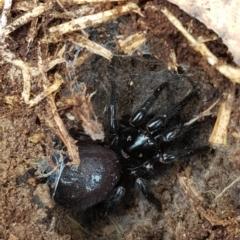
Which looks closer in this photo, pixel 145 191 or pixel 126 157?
pixel 145 191

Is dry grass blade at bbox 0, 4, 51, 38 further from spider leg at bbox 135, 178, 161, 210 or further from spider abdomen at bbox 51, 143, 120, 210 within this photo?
spider leg at bbox 135, 178, 161, 210

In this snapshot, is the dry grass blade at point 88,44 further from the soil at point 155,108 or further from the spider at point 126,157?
the spider at point 126,157

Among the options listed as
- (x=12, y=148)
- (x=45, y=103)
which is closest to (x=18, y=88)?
(x=45, y=103)

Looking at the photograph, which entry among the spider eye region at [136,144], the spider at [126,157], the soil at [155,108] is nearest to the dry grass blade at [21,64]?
the soil at [155,108]

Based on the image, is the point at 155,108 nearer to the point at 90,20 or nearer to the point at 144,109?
the point at 144,109

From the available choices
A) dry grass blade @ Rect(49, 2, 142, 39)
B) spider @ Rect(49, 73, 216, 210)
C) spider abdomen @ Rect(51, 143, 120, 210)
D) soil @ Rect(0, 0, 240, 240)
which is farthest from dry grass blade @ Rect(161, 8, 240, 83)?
spider abdomen @ Rect(51, 143, 120, 210)

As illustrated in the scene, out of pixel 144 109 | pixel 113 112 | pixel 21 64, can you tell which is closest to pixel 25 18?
pixel 21 64
